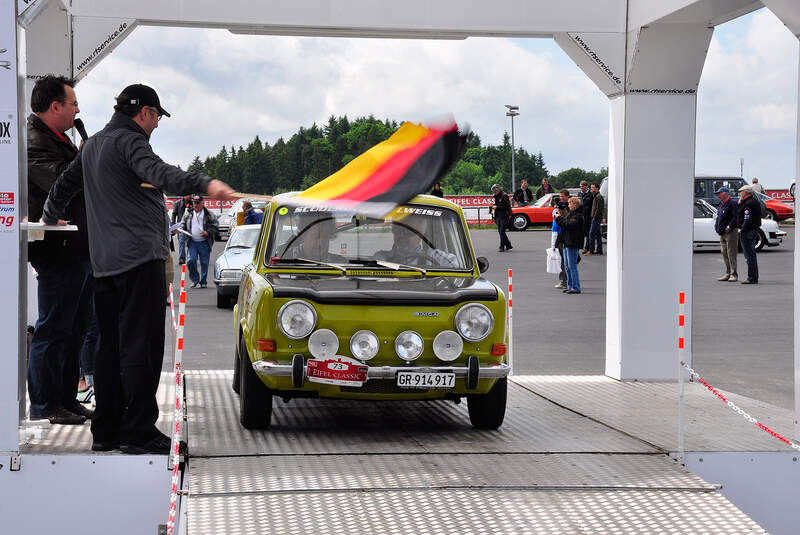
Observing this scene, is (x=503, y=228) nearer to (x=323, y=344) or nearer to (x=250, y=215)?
(x=250, y=215)

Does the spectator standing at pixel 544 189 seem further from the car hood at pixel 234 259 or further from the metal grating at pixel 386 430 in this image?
the metal grating at pixel 386 430

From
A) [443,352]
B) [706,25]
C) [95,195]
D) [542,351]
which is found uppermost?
[706,25]

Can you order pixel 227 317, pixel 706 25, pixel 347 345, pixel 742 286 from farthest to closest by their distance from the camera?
pixel 742 286 → pixel 227 317 → pixel 706 25 → pixel 347 345

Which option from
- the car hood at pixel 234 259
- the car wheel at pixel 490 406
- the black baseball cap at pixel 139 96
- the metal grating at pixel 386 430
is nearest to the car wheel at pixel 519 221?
the car hood at pixel 234 259

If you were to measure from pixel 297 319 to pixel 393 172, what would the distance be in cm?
152

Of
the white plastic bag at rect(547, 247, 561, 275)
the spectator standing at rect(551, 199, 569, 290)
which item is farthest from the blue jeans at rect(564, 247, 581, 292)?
the spectator standing at rect(551, 199, 569, 290)

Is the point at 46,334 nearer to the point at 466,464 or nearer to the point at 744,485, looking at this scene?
the point at 466,464

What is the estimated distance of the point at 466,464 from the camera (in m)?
6.15

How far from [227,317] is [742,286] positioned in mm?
11807

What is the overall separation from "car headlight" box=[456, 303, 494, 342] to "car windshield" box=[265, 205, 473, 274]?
0.85 metres

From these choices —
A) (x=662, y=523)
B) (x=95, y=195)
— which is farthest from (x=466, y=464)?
(x=95, y=195)

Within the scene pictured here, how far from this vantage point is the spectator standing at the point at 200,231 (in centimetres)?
2172

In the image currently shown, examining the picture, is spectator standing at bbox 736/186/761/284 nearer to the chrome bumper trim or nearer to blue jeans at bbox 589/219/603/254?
blue jeans at bbox 589/219/603/254

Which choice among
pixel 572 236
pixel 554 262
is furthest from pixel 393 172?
pixel 554 262
